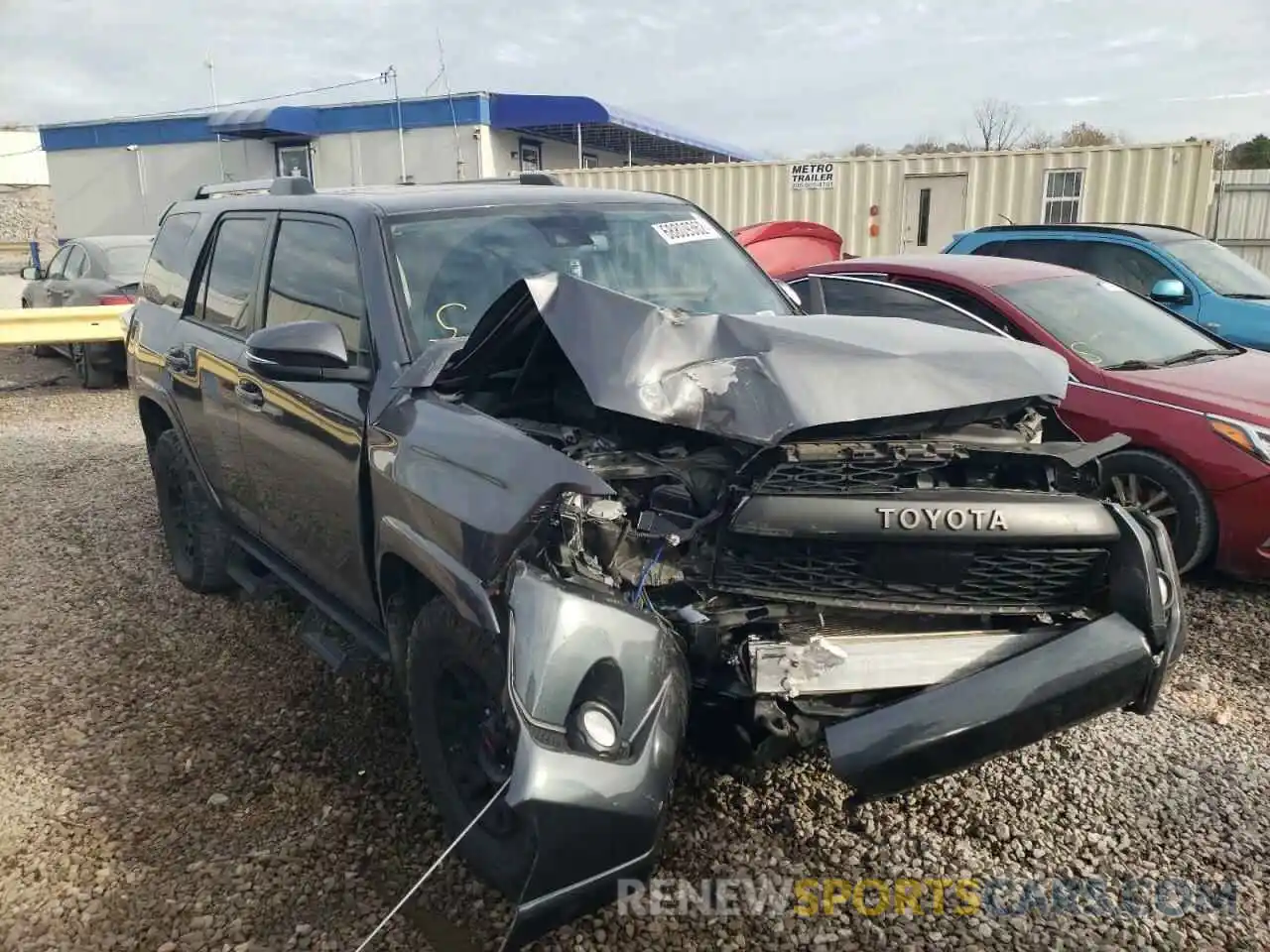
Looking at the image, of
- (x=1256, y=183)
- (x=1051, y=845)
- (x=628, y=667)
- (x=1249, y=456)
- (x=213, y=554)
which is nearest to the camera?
(x=628, y=667)

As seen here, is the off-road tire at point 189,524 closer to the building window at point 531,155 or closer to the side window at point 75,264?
the side window at point 75,264

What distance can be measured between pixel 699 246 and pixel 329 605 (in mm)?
1990

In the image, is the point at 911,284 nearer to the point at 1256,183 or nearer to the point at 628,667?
the point at 628,667

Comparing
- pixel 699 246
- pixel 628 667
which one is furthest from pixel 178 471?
pixel 628 667

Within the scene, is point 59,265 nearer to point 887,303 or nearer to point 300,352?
point 887,303

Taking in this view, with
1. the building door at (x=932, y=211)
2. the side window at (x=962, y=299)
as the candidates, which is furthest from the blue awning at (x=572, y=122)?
the side window at (x=962, y=299)

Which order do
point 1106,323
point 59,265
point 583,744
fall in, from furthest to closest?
point 59,265 < point 1106,323 < point 583,744

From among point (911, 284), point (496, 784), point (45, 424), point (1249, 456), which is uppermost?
point (911, 284)

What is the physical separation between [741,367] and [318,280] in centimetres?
180

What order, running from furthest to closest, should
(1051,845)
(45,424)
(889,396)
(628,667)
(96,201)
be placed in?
(96,201), (45,424), (1051,845), (889,396), (628,667)

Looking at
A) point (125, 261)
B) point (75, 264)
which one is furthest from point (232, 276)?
point (75, 264)

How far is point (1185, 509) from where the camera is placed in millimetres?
4695

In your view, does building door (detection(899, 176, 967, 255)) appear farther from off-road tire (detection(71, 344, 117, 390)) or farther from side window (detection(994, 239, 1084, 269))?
off-road tire (detection(71, 344, 117, 390))

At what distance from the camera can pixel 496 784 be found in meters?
2.58
